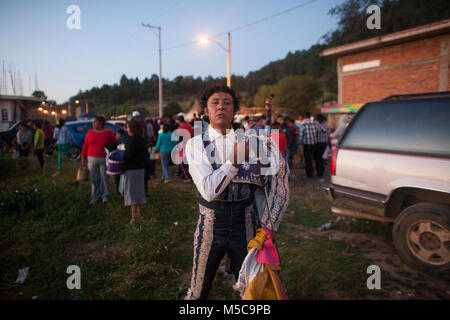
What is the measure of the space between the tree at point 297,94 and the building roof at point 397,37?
25292 mm

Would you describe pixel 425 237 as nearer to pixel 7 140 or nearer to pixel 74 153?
pixel 74 153

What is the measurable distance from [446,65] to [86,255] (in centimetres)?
1604

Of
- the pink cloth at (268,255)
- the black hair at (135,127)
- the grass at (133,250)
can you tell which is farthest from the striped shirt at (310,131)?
the pink cloth at (268,255)

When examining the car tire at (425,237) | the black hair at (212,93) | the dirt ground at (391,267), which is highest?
the black hair at (212,93)

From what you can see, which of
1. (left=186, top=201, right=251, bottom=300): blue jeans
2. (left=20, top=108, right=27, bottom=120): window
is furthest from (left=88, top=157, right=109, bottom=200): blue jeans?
(left=20, top=108, right=27, bottom=120): window

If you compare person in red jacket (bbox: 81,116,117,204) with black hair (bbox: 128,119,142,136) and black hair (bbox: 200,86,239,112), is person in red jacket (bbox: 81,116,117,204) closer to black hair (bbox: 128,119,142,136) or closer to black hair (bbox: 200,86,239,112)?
black hair (bbox: 128,119,142,136)

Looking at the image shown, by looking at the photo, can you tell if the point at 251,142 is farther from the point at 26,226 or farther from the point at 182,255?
the point at 26,226

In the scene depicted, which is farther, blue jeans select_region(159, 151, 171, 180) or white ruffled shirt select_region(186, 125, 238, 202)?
blue jeans select_region(159, 151, 171, 180)

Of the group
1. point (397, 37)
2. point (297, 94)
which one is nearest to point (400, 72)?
point (397, 37)

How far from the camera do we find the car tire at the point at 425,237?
3104mm

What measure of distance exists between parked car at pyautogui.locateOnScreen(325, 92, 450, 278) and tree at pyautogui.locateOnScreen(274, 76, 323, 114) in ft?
126

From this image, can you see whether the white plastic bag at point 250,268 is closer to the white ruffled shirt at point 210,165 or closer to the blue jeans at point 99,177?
the white ruffled shirt at point 210,165

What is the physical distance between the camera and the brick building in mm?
12648

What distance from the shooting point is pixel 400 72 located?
14039 millimetres
